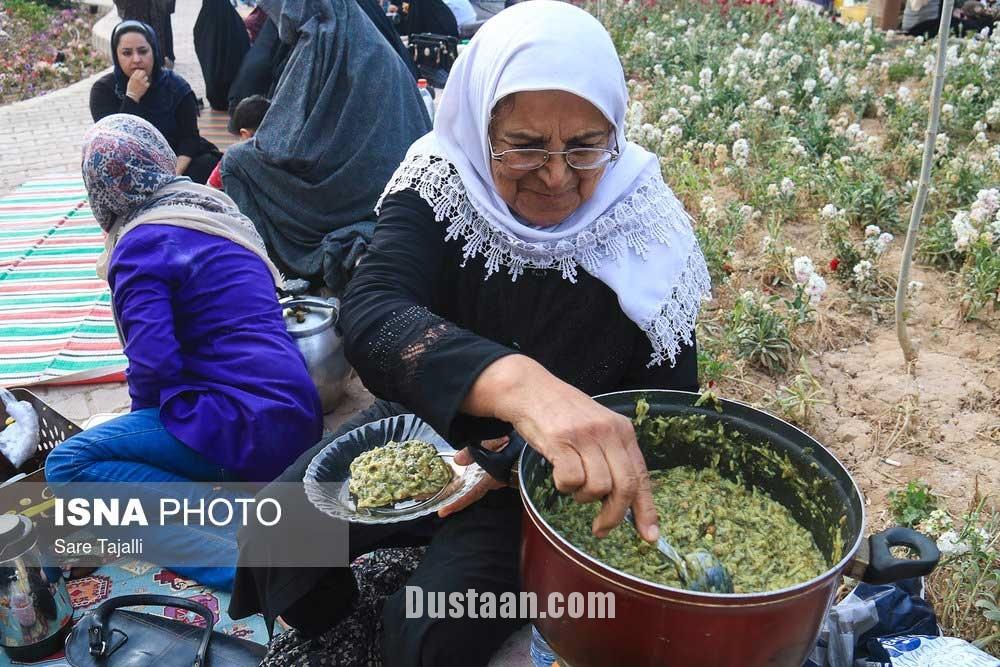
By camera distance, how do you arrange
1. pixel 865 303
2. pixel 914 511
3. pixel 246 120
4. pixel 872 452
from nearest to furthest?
pixel 914 511 → pixel 872 452 → pixel 865 303 → pixel 246 120

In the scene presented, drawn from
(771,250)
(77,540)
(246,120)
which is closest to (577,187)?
(77,540)

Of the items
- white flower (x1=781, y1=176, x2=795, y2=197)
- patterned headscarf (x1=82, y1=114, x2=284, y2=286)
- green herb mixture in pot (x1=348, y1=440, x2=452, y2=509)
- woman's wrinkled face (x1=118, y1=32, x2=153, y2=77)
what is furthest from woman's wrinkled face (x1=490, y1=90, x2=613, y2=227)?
woman's wrinkled face (x1=118, y1=32, x2=153, y2=77)

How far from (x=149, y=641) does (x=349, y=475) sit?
843 millimetres

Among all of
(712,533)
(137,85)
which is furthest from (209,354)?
(137,85)

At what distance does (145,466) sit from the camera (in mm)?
2566

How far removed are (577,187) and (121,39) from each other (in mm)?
4889

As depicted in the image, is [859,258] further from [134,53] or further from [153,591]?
[134,53]

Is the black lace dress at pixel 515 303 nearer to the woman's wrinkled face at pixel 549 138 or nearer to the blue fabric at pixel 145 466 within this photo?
the woman's wrinkled face at pixel 549 138

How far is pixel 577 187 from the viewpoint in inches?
67.2

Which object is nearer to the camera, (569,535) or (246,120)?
(569,535)

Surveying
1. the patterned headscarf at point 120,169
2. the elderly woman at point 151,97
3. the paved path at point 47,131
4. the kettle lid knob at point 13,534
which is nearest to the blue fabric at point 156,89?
the elderly woman at point 151,97

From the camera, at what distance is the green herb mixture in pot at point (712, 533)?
1.32m

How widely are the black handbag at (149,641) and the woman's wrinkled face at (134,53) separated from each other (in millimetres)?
4451

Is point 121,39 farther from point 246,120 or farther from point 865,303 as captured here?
point 865,303
